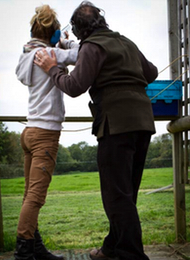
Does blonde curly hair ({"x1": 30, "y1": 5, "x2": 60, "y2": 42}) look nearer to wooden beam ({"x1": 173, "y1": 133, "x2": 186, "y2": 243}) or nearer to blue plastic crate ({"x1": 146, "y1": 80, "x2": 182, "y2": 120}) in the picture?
blue plastic crate ({"x1": 146, "y1": 80, "x2": 182, "y2": 120})

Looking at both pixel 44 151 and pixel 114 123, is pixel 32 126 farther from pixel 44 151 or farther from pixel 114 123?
pixel 114 123

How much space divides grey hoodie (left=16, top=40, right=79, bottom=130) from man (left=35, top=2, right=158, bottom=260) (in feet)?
0.48

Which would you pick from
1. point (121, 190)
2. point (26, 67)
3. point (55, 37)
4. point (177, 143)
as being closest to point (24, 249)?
point (121, 190)

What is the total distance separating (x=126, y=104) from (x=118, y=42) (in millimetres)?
306

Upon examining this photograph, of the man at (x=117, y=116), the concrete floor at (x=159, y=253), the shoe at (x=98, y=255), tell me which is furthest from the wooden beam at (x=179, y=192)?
the man at (x=117, y=116)

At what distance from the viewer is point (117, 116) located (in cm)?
149

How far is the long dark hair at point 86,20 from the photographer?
1.61 m

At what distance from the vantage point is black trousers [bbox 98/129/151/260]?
1451 millimetres

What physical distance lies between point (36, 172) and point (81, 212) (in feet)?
14.2

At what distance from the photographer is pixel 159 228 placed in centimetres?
434

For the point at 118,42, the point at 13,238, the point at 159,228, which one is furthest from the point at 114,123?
the point at 159,228

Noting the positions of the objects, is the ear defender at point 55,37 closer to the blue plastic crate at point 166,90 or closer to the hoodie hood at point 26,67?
the hoodie hood at point 26,67

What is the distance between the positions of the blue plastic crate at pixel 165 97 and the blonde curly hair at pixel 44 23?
0.98m

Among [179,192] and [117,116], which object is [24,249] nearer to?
[117,116]
